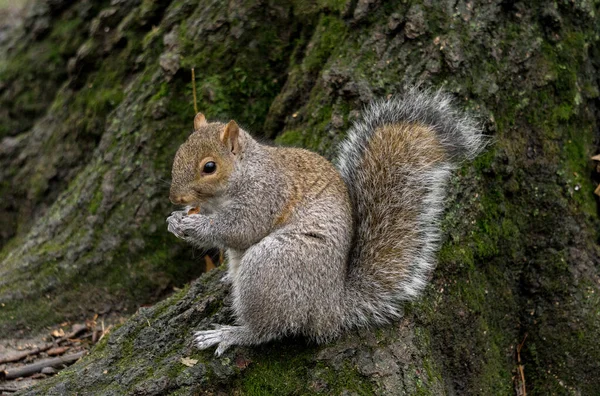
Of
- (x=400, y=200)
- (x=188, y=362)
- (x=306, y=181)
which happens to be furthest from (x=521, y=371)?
(x=188, y=362)

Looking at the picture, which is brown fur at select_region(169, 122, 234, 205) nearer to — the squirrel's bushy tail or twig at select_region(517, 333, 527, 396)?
the squirrel's bushy tail

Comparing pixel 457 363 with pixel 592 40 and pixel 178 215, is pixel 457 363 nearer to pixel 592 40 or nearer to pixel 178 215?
pixel 178 215

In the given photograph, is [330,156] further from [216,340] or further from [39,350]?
[39,350]

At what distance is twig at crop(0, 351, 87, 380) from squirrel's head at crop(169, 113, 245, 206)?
44.4 inches

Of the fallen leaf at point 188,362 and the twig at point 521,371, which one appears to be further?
the twig at point 521,371

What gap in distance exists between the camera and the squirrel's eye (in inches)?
104

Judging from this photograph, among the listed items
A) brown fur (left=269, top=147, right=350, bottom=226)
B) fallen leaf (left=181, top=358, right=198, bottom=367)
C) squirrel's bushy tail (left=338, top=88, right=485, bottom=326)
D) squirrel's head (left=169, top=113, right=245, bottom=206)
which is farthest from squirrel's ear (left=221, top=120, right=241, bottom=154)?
fallen leaf (left=181, top=358, right=198, bottom=367)

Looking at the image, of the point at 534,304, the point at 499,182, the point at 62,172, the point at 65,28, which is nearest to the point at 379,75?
the point at 499,182

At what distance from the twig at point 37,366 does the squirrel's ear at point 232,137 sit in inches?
52.6

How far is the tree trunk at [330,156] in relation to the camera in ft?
8.46

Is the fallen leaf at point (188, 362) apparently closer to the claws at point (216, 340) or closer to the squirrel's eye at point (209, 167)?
Answer: the claws at point (216, 340)

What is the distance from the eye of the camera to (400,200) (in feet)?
8.36

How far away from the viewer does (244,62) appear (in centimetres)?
352

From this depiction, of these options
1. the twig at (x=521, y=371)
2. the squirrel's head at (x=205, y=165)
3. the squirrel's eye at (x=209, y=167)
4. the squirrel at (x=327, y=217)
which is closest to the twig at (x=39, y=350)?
the squirrel at (x=327, y=217)
